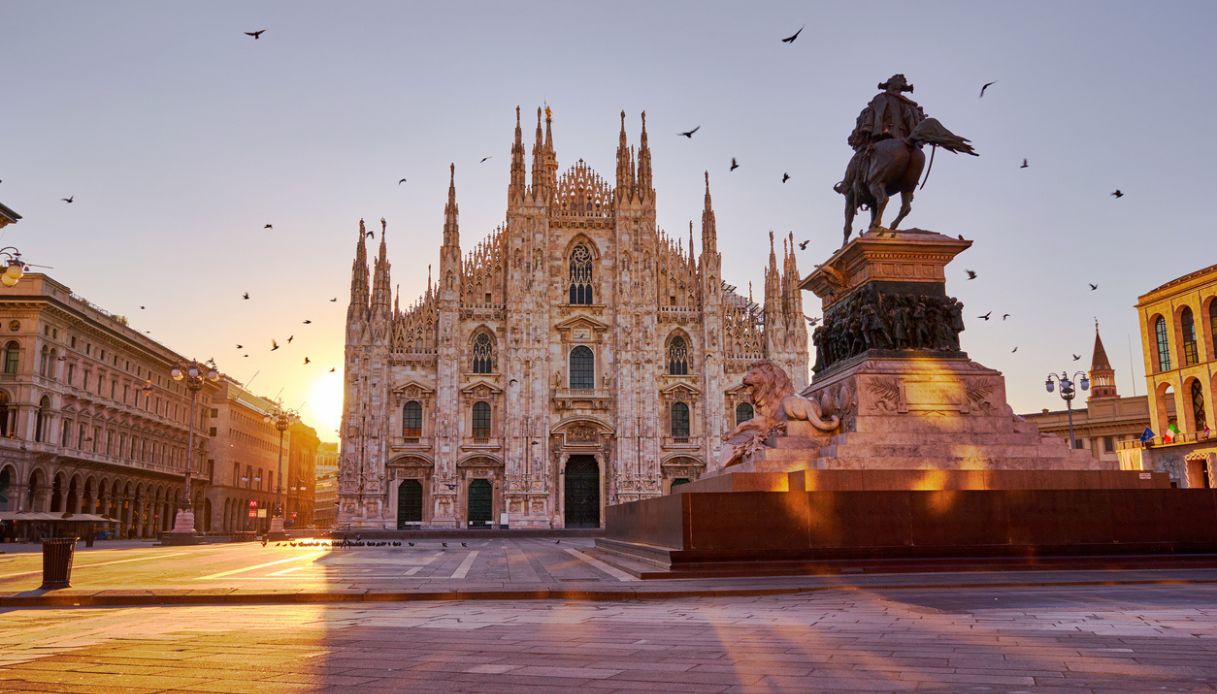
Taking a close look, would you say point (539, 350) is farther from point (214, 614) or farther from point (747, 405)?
point (214, 614)

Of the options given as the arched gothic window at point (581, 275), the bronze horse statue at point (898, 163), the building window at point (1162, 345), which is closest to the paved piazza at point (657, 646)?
the bronze horse statue at point (898, 163)

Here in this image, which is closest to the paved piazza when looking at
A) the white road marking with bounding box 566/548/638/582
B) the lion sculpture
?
the white road marking with bounding box 566/548/638/582

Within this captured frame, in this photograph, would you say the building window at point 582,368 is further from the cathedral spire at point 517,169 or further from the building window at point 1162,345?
the building window at point 1162,345

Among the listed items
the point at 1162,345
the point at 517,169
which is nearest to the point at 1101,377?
the point at 1162,345

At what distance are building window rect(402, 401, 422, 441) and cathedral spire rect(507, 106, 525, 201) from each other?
12019mm

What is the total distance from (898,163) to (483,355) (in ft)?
128

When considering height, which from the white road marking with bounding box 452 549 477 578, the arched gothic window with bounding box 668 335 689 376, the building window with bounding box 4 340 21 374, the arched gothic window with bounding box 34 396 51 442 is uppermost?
the arched gothic window with bounding box 668 335 689 376

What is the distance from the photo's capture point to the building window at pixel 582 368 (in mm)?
51188

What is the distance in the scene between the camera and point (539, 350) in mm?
50188

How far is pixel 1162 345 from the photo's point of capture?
156 feet

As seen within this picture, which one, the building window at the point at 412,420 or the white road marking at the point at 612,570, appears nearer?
the white road marking at the point at 612,570

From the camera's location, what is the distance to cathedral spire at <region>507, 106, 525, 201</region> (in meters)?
51.6

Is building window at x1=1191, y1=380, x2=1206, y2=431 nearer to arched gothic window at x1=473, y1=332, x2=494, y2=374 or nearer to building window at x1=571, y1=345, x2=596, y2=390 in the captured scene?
building window at x1=571, y1=345, x2=596, y2=390

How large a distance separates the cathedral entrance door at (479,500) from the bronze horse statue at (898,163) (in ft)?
126
